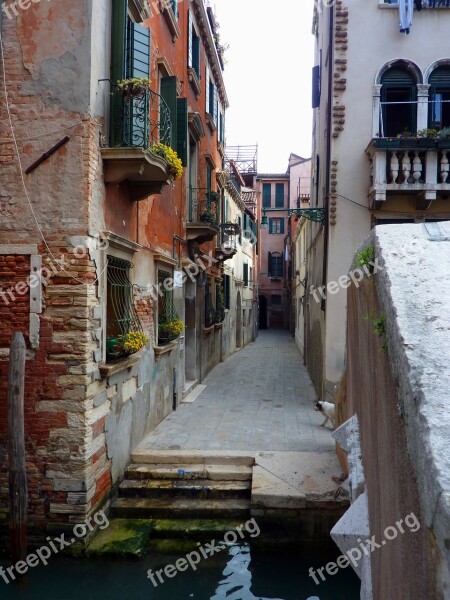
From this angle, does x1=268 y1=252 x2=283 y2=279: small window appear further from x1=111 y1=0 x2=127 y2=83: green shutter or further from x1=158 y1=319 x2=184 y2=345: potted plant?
x1=111 y1=0 x2=127 y2=83: green shutter

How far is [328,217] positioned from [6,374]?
268 inches

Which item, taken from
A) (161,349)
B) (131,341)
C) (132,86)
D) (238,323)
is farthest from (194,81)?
(238,323)

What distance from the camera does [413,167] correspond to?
30.8 ft

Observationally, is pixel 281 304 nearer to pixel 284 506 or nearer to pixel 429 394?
pixel 284 506

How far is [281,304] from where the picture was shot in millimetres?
39094

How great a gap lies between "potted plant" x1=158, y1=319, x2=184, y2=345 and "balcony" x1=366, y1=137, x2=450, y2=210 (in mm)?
4339

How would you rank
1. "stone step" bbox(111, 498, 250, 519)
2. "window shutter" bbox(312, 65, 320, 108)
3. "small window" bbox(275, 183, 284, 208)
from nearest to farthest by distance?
"stone step" bbox(111, 498, 250, 519) → "window shutter" bbox(312, 65, 320, 108) → "small window" bbox(275, 183, 284, 208)

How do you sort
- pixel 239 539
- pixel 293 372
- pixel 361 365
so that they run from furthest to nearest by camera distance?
pixel 293 372 < pixel 239 539 < pixel 361 365

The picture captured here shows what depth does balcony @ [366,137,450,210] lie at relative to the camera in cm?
925

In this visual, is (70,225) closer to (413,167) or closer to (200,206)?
(413,167)

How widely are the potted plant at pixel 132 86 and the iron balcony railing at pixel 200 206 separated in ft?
18.7

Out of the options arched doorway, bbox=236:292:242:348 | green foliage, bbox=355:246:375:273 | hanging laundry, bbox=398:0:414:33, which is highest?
hanging laundry, bbox=398:0:414:33

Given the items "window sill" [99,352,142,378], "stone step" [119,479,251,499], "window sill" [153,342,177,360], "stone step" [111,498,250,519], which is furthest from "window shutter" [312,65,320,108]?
"stone step" [111,498,250,519]

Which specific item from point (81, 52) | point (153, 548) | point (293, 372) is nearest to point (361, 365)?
point (153, 548)
